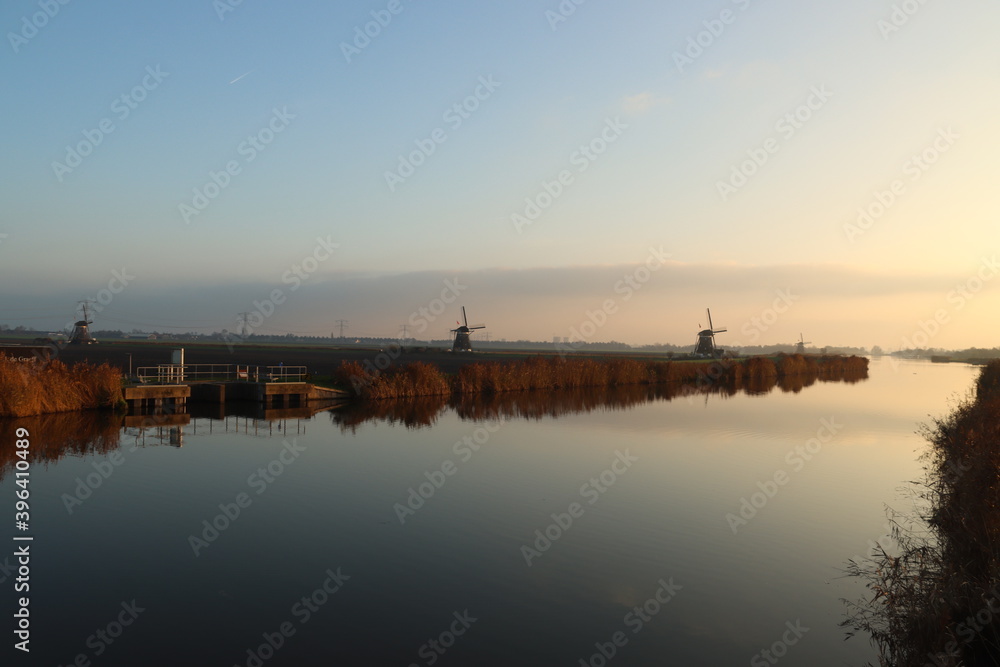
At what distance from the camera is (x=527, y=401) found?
38.2 meters

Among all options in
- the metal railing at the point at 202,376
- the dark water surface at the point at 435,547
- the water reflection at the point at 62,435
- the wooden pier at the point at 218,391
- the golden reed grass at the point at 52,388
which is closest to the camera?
the dark water surface at the point at 435,547

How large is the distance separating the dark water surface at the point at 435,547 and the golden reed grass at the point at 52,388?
1.38 meters

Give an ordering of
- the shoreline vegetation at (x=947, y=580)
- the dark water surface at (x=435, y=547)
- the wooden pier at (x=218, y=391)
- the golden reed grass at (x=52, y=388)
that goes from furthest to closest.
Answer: the wooden pier at (x=218, y=391) → the golden reed grass at (x=52, y=388) → the dark water surface at (x=435, y=547) → the shoreline vegetation at (x=947, y=580)

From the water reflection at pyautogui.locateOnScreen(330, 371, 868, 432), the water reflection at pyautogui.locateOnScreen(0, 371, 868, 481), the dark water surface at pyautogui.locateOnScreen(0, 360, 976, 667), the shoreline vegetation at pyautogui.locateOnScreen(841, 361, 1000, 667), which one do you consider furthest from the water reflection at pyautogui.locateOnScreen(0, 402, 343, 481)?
the shoreline vegetation at pyautogui.locateOnScreen(841, 361, 1000, 667)

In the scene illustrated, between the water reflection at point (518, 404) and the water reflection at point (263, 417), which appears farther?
the water reflection at point (518, 404)

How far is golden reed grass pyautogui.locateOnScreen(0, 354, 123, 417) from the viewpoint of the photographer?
23922 millimetres

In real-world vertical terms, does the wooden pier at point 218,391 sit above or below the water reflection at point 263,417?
above

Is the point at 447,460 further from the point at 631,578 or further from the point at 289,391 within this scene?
the point at 289,391

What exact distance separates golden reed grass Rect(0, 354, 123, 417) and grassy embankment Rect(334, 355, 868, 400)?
11875 mm

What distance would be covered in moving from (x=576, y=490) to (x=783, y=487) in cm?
535

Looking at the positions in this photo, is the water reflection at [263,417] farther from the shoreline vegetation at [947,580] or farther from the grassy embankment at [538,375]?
the shoreline vegetation at [947,580]

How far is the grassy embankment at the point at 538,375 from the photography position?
123 feet

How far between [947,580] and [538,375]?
39.3 meters

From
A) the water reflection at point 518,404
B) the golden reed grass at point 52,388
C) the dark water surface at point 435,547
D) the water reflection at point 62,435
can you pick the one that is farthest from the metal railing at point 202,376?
the dark water surface at point 435,547
